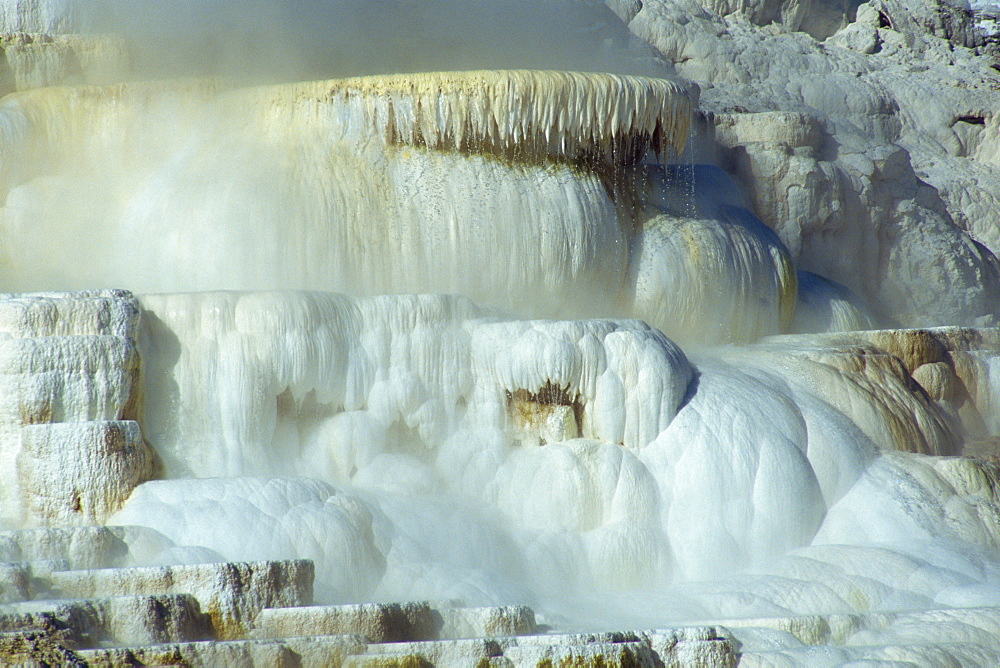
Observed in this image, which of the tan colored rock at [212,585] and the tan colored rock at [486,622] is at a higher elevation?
the tan colored rock at [212,585]

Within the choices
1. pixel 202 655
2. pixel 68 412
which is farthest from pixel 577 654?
pixel 68 412

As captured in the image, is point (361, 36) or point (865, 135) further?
point (865, 135)

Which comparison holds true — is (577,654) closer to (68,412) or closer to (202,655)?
(202,655)

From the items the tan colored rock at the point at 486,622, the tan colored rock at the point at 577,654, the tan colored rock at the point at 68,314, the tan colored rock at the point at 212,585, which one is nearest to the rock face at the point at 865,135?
the tan colored rock at the point at 68,314

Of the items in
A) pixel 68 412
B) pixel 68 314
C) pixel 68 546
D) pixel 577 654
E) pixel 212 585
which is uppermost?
pixel 68 314

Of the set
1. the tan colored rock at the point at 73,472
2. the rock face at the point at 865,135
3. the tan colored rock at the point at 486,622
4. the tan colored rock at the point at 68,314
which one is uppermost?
the rock face at the point at 865,135

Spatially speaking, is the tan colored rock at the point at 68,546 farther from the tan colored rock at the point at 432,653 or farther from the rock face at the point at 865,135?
the rock face at the point at 865,135

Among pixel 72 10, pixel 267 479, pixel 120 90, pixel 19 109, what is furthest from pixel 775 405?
pixel 72 10

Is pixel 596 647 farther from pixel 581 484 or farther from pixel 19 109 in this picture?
pixel 19 109

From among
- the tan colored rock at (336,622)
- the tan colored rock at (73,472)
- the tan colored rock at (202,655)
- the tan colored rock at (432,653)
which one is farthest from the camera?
the tan colored rock at (73,472)
